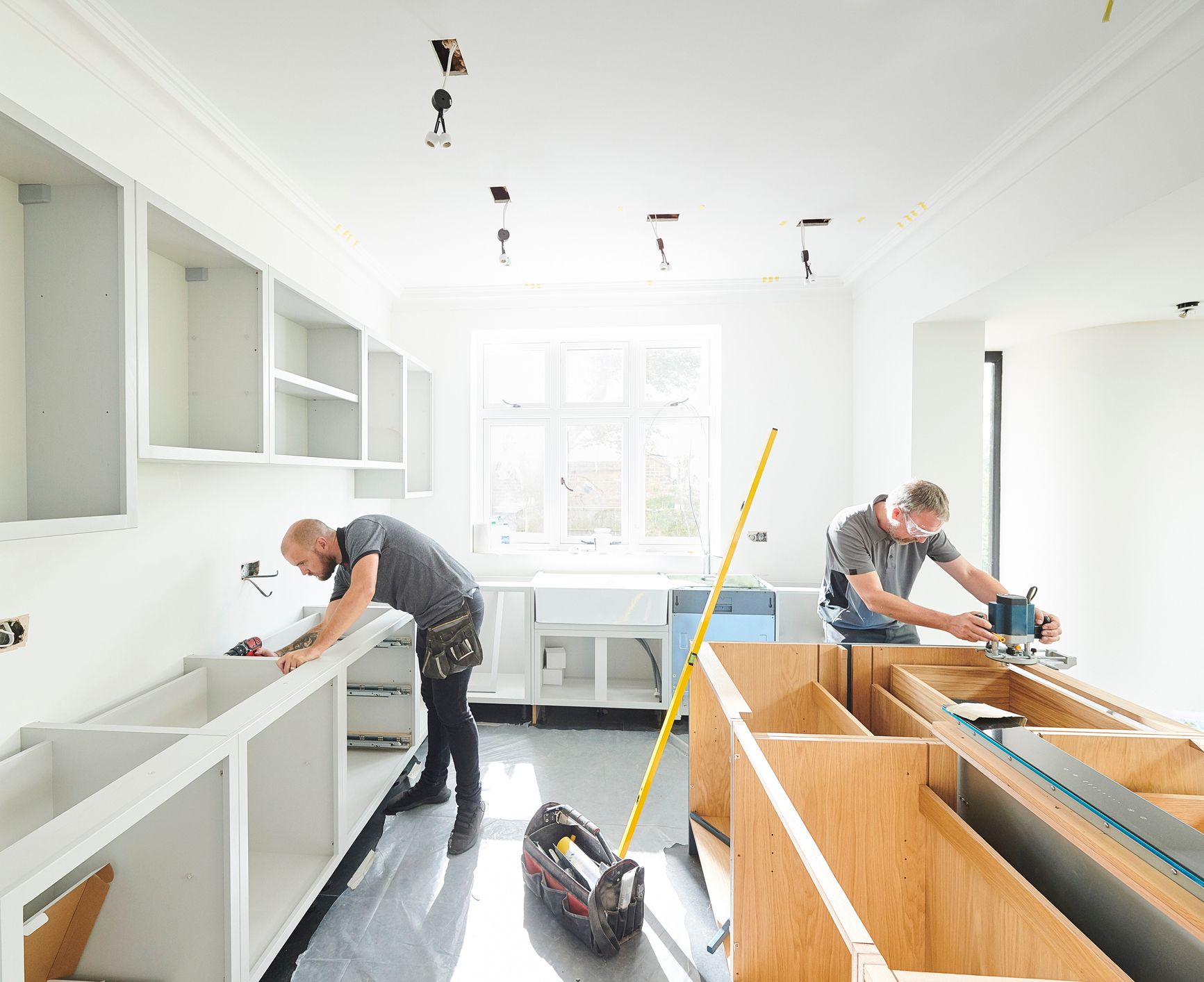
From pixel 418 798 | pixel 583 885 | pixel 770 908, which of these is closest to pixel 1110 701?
pixel 770 908

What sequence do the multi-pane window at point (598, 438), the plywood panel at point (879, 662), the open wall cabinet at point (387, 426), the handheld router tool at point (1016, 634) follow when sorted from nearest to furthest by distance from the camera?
the handheld router tool at point (1016, 634) → the plywood panel at point (879, 662) → the open wall cabinet at point (387, 426) → the multi-pane window at point (598, 438)

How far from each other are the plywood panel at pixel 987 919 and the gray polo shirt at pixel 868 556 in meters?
0.98

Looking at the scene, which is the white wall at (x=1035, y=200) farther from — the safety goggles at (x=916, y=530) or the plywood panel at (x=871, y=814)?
the plywood panel at (x=871, y=814)

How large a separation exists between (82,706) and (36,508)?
0.63m

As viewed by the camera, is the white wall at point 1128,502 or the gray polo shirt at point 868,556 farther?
the white wall at point 1128,502

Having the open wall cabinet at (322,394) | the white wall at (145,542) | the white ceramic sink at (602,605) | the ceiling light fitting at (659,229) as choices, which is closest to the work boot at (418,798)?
the white wall at (145,542)

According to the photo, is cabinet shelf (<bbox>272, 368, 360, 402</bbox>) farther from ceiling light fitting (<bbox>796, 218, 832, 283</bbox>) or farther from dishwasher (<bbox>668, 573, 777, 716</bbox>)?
ceiling light fitting (<bbox>796, 218, 832, 283</bbox>)

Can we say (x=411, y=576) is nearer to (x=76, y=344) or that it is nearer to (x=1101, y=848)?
(x=76, y=344)

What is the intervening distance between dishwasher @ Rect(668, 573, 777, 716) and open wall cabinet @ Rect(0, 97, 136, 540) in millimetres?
2460

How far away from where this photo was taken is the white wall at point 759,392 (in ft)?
11.8

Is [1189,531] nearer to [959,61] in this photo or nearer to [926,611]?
[926,611]

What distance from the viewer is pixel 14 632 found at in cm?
141

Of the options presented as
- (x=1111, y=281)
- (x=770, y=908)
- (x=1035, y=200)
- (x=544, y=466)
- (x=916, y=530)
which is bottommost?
(x=770, y=908)

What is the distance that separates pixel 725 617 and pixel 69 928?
262 centimetres
